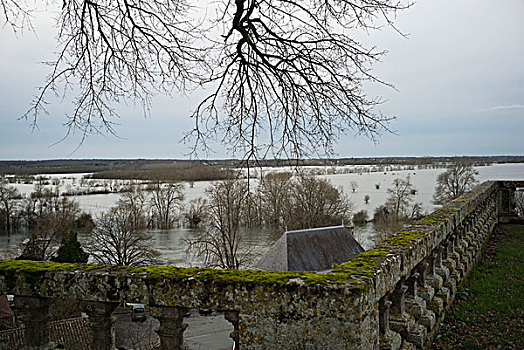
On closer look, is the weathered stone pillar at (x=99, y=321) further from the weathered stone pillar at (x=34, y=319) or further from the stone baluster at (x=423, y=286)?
the stone baluster at (x=423, y=286)

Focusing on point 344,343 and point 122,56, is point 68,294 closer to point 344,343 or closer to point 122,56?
point 344,343

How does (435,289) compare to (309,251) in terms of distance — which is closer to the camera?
(435,289)

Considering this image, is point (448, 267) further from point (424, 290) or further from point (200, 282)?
point (200, 282)

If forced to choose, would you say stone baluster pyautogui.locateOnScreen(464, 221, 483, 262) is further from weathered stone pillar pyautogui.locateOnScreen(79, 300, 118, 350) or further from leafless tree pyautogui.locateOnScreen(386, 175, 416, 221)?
leafless tree pyautogui.locateOnScreen(386, 175, 416, 221)

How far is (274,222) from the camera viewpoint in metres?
43.6

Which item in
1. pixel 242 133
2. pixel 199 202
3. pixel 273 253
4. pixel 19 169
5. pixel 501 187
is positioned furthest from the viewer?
pixel 199 202

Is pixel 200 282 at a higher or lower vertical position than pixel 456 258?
higher

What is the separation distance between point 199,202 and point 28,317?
1935 inches

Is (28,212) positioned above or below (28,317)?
below

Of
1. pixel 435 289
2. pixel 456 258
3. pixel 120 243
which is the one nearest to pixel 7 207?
pixel 120 243

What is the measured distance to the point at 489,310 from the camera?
4.61 metres

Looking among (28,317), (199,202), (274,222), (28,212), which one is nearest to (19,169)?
(28,212)

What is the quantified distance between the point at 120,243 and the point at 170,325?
1327 inches

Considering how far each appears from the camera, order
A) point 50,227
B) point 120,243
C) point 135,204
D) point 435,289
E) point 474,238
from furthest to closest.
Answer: point 135,204
point 50,227
point 120,243
point 474,238
point 435,289
